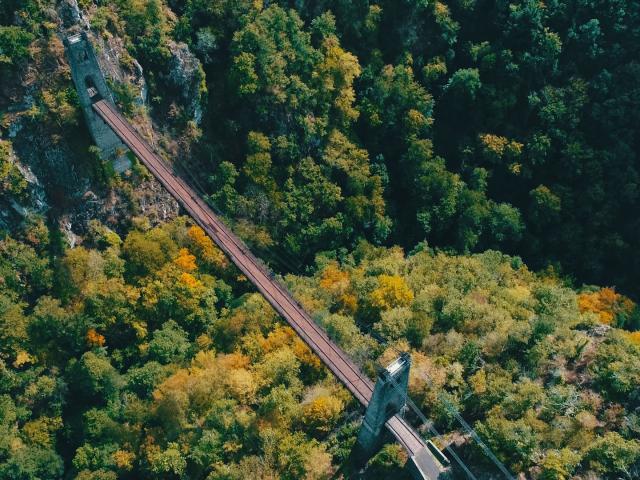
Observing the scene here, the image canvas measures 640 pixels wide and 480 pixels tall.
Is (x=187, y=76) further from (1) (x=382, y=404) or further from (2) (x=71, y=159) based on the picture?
(1) (x=382, y=404)

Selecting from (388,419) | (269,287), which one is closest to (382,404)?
(388,419)

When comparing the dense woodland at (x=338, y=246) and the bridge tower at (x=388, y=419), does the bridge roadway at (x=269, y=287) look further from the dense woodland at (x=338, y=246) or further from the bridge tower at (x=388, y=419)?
the dense woodland at (x=338, y=246)

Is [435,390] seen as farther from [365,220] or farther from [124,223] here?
[124,223]

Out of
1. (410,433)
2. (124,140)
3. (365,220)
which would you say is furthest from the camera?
(365,220)

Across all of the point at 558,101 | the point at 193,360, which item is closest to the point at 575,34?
the point at 558,101

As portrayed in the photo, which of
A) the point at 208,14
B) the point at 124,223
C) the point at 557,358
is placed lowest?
the point at 557,358

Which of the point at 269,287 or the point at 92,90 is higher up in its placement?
the point at 92,90
